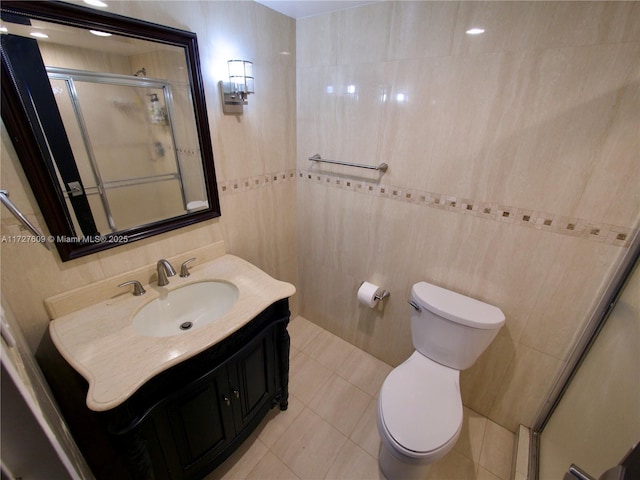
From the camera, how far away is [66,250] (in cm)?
→ 101

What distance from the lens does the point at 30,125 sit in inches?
34.3

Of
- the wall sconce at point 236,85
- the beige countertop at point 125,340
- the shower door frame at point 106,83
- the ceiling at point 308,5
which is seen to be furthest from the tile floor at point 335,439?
the ceiling at point 308,5

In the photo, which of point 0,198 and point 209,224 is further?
point 209,224

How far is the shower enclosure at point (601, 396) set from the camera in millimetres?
810

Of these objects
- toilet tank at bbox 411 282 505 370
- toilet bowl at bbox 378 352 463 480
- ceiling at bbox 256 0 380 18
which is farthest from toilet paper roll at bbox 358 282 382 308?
ceiling at bbox 256 0 380 18

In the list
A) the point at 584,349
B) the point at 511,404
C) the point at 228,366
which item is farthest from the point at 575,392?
the point at 228,366

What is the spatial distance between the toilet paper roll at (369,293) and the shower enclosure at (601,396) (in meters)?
0.93

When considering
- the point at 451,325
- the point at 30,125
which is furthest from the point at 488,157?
the point at 30,125

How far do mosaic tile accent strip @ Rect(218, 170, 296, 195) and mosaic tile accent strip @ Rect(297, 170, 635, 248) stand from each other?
32cm

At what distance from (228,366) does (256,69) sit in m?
1.40

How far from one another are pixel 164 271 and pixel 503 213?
4.89ft

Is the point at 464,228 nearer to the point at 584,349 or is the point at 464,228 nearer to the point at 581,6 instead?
the point at 584,349

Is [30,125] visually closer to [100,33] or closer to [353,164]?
[100,33]

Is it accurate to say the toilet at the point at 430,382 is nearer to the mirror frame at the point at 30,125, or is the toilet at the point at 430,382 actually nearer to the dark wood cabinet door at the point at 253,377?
the dark wood cabinet door at the point at 253,377
